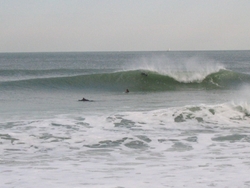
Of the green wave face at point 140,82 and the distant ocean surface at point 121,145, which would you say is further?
the green wave face at point 140,82

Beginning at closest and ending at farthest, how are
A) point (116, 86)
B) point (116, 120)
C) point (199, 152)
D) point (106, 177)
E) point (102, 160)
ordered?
point (106, 177) < point (102, 160) < point (199, 152) < point (116, 120) < point (116, 86)

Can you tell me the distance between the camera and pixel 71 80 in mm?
29094

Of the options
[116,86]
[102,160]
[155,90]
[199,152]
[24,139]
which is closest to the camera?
[102,160]

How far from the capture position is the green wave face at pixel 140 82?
27.2 m

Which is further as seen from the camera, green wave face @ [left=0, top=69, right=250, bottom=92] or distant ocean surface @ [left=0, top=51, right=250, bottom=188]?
green wave face @ [left=0, top=69, right=250, bottom=92]

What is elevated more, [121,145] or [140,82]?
[140,82]

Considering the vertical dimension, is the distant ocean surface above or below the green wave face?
below

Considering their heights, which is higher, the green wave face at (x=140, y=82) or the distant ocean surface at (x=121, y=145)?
the green wave face at (x=140, y=82)

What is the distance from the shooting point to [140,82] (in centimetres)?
2855

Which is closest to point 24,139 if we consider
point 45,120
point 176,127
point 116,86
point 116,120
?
point 45,120

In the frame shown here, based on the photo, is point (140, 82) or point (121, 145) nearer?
point (121, 145)

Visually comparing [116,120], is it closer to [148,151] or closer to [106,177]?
[148,151]

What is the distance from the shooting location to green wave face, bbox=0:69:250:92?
27.2 metres

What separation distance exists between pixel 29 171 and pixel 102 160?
1.56 meters
